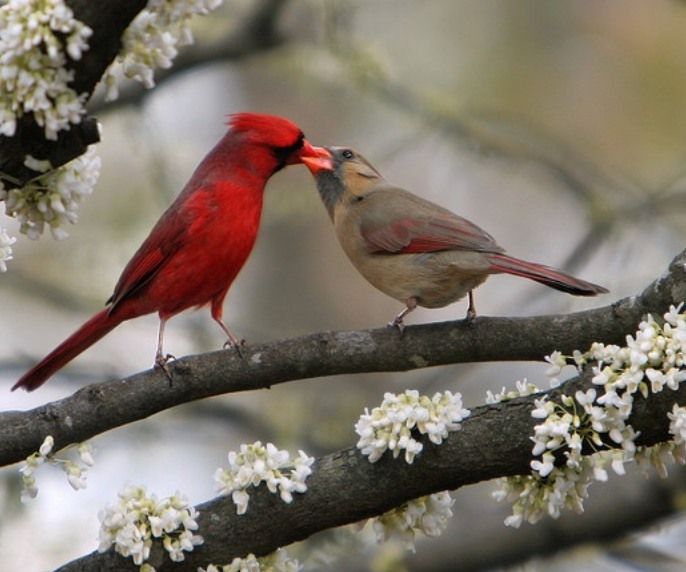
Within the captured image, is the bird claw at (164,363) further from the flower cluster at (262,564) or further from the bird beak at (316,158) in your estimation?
the bird beak at (316,158)

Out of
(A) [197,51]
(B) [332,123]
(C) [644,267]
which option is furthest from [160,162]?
(B) [332,123]

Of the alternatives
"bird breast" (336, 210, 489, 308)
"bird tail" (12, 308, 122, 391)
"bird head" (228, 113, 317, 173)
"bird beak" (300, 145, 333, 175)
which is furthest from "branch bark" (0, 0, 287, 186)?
"bird beak" (300, 145, 333, 175)

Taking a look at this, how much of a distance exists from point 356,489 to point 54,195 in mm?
1052

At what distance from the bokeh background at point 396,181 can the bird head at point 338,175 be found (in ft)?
2.83

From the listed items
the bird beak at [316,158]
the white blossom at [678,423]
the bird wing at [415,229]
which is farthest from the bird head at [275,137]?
the white blossom at [678,423]

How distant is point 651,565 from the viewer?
604cm

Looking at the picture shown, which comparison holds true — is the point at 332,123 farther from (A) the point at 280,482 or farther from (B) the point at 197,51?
(A) the point at 280,482

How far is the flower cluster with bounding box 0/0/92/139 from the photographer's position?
8.89 feet

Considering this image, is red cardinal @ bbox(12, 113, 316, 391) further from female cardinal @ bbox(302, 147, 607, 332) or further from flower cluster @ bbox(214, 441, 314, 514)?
flower cluster @ bbox(214, 441, 314, 514)

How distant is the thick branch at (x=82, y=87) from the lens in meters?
2.81

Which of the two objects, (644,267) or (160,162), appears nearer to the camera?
(160,162)

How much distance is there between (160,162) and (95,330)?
182 centimetres

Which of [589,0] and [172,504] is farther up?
[589,0]

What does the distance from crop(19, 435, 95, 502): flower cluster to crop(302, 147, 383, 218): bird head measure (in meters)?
2.25
